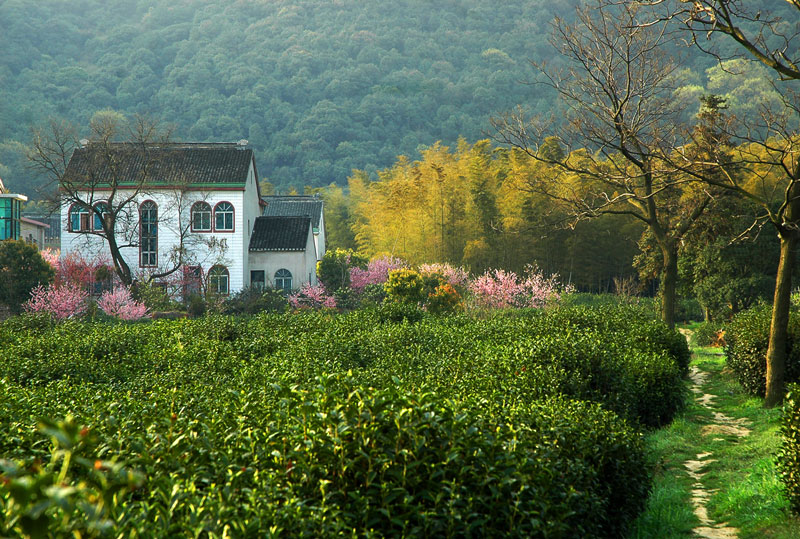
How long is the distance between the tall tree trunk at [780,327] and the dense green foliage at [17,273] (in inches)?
808

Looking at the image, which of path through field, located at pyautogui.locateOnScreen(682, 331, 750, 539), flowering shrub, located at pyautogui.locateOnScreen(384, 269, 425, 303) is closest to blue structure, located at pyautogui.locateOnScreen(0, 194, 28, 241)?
flowering shrub, located at pyautogui.locateOnScreen(384, 269, 425, 303)

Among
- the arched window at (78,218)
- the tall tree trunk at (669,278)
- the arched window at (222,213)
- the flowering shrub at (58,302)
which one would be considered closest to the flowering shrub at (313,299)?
the arched window at (222,213)

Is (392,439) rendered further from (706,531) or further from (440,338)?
(440,338)

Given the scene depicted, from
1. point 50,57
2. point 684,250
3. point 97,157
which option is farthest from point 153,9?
point 684,250

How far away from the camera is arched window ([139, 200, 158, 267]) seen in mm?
29797

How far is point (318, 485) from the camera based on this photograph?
3.38 meters

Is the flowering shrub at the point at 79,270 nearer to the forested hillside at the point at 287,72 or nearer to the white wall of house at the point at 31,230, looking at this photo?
the white wall of house at the point at 31,230

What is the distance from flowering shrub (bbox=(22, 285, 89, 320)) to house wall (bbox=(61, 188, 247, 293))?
24.2ft

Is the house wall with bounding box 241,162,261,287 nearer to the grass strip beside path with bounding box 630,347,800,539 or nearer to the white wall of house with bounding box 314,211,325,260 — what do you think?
the white wall of house with bounding box 314,211,325,260

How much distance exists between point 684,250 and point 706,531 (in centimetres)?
1751

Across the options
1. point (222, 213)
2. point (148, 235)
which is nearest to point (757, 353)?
point (222, 213)

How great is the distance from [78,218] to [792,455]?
3026cm

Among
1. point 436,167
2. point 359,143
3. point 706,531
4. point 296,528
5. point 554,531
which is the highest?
point 359,143

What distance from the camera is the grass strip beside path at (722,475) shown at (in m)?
5.42
